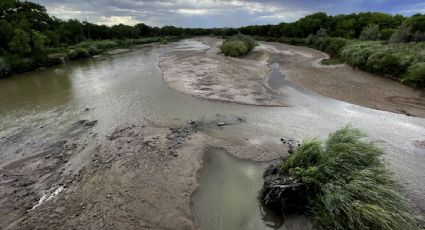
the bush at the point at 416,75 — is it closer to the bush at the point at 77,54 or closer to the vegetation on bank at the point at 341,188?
the vegetation on bank at the point at 341,188

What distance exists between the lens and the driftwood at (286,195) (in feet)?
31.2

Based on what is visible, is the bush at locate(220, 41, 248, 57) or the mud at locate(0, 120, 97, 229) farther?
the bush at locate(220, 41, 248, 57)

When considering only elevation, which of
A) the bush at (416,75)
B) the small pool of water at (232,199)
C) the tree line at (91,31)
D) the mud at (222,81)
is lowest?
the small pool of water at (232,199)

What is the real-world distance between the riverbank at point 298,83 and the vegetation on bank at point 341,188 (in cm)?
1087

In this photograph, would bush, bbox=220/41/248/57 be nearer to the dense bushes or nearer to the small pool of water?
the dense bushes

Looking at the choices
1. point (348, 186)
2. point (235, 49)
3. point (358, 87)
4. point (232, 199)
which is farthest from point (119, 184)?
point (235, 49)

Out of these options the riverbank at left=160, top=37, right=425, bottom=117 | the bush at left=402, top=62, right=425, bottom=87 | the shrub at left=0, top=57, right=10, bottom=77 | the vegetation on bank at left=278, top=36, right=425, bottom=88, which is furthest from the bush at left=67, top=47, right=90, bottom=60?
the bush at left=402, top=62, right=425, bottom=87

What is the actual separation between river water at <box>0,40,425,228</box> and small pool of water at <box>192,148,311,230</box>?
9.75ft

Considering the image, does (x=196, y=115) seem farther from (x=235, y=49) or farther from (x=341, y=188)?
(x=235, y=49)

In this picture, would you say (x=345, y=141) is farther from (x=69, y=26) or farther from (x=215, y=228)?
(x=69, y=26)

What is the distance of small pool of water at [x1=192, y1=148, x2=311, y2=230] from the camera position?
9.36m

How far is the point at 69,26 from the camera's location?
6975 centimetres

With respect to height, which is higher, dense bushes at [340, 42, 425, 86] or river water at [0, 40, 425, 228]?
dense bushes at [340, 42, 425, 86]

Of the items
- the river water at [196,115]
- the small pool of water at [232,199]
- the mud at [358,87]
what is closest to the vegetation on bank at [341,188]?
the small pool of water at [232,199]
